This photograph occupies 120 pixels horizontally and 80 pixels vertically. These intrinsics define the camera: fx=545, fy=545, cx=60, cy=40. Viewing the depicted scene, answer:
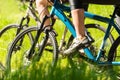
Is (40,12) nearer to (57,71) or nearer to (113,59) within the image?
(113,59)

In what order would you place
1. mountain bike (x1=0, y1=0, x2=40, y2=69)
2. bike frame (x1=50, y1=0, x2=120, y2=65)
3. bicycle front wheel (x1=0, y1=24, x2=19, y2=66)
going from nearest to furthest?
bike frame (x1=50, y1=0, x2=120, y2=65) < mountain bike (x1=0, y1=0, x2=40, y2=69) < bicycle front wheel (x1=0, y1=24, x2=19, y2=66)

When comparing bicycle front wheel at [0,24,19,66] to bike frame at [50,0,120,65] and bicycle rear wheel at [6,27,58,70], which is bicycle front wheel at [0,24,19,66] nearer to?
bicycle rear wheel at [6,27,58,70]

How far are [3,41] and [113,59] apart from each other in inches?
132

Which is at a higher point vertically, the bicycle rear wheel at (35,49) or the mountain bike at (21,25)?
the mountain bike at (21,25)

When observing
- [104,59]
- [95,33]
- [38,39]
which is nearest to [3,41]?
[95,33]

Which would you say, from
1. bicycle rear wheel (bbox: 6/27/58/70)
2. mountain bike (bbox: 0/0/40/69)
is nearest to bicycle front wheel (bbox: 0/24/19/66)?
mountain bike (bbox: 0/0/40/69)

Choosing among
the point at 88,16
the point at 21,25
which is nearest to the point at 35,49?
the point at 21,25

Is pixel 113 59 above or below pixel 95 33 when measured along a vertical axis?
below

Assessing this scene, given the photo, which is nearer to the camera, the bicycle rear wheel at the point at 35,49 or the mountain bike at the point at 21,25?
the bicycle rear wheel at the point at 35,49

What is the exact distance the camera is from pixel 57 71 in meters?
5.79

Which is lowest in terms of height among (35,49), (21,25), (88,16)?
Answer: (35,49)


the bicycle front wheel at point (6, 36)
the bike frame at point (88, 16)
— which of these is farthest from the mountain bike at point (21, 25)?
the bike frame at point (88, 16)

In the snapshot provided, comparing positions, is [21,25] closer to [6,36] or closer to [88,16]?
[88,16]

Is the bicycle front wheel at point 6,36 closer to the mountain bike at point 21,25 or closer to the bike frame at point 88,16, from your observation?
the mountain bike at point 21,25
